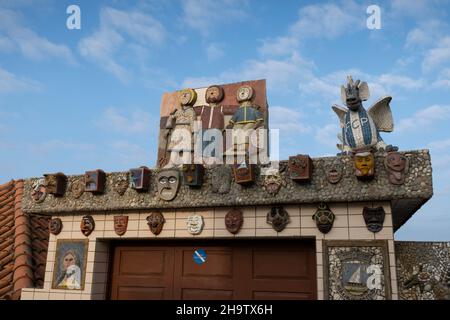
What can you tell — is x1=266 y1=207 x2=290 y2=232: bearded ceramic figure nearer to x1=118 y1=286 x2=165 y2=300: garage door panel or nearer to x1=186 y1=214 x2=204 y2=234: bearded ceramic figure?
x1=186 y1=214 x2=204 y2=234: bearded ceramic figure

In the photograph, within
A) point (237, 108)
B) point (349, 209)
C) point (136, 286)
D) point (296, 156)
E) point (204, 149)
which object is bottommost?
point (136, 286)

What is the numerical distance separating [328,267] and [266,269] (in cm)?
101

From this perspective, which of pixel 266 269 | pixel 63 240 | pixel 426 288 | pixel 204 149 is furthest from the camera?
pixel 204 149

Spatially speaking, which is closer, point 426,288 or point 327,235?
point 426,288

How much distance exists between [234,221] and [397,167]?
232 centimetres

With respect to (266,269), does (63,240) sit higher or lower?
higher

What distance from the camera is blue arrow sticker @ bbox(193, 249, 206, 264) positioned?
649 centimetres

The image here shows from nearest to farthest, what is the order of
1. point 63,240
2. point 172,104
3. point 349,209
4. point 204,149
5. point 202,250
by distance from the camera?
point 349,209 → point 202,250 → point 63,240 → point 204,149 → point 172,104

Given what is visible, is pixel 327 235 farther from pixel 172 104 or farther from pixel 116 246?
pixel 172 104

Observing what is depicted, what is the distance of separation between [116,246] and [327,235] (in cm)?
365

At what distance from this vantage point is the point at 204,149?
7793 millimetres

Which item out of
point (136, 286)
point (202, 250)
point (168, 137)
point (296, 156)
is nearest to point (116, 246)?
point (136, 286)

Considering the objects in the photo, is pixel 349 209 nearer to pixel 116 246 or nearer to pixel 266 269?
pixel 266 269

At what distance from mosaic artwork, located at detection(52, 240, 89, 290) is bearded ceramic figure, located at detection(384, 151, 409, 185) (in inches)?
191
